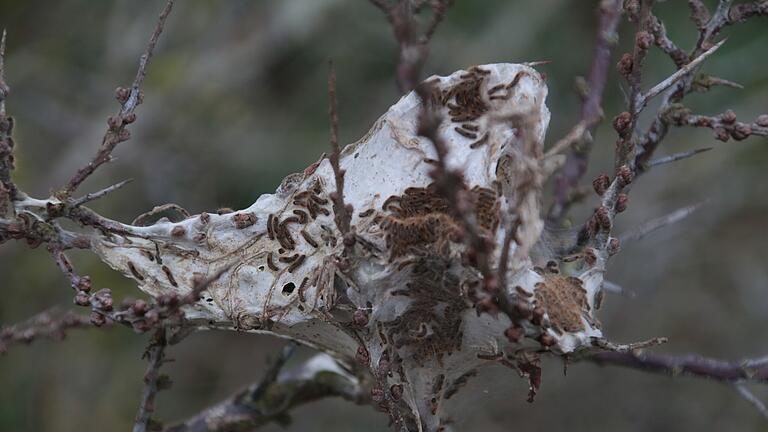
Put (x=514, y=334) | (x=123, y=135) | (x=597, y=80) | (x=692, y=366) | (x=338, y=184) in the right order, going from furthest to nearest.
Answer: (x=692, y=366)
(x=597, y=80)
(x=123, y=135)
(x=514, y=334)
(x=338, y=184)

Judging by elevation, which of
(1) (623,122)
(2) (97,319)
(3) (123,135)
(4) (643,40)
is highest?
(3) (123,135)

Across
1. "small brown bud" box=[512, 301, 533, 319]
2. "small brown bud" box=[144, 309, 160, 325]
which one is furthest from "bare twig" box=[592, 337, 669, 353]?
"small brown bud" box=[144, 309, 160, 325]

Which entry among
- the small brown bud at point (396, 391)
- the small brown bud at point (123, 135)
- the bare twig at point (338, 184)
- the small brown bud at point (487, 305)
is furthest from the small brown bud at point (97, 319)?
the small brown bud at point (487, 305)

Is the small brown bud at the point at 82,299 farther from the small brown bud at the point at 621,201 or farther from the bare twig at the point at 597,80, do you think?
the small brown bud at the point at 621,201

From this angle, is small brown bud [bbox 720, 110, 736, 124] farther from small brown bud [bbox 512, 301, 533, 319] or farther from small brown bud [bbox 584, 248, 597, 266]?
small brown bud [bbox 512, 301, 533, 319]

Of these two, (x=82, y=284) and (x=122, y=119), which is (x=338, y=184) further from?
(x=82, y=284)

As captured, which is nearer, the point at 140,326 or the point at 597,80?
the point at 140,326

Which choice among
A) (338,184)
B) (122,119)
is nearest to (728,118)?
(338,184)
